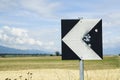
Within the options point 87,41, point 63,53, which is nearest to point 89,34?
point 87,41

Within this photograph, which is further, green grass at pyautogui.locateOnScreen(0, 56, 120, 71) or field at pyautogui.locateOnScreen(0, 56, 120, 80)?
green grass at pyautogui.locateOnScreen(0, 56, 120, 71)

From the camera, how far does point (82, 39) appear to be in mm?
5691

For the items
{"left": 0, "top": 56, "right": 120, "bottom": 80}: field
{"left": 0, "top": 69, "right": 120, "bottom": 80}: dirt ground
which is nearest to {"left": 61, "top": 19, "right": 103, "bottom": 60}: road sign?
{"left": 0, "top": 56, "right": 120, "bottom": 80}: field

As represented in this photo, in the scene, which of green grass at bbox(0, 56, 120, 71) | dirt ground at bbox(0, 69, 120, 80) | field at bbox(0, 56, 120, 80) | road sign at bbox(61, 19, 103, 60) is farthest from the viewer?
green grass at bbox(0, 56, 120, 71)

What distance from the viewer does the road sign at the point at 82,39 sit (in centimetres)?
564

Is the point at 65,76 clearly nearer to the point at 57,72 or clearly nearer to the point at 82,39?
the point at 57,72

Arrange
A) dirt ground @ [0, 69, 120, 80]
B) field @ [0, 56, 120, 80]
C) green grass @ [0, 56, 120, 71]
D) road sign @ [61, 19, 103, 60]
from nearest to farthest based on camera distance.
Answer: road sign @ [61, 19, 103, 60], dirt ground @ [0, 69, 120, 80], field @ [0, 56, 120, 80], green grass @ [0, 56, 120, 71]

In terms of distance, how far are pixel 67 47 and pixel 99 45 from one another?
48 cm

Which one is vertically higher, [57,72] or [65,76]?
[65,76]

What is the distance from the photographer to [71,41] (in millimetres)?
5730

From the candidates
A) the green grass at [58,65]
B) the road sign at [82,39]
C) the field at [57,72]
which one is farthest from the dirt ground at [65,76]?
the green grass at [58,65]

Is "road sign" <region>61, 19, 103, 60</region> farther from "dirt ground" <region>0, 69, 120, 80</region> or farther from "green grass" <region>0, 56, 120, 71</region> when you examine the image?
"green grass" <region>0, 56, 120, 71</region>

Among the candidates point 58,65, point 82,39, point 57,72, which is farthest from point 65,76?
point 58,65

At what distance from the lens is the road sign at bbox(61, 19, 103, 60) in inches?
222
